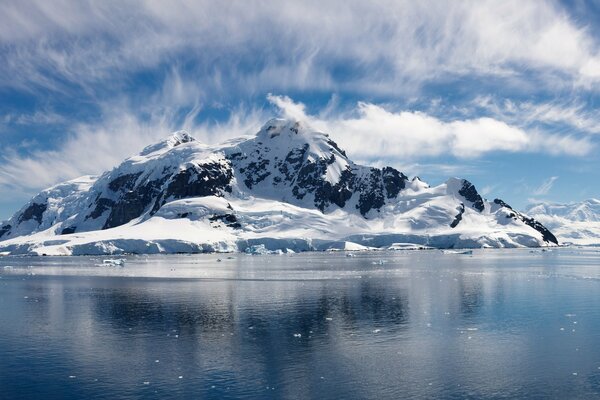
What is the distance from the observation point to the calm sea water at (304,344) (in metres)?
30.1

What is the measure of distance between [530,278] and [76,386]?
7717cm

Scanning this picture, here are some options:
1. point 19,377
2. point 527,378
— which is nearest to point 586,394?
point 527,378

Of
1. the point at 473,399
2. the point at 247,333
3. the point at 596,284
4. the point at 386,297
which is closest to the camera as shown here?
the point at 473,399

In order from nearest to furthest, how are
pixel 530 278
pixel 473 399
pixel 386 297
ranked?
1. pixel 473 399
2. pixel 386 297
3. pixel 530 278

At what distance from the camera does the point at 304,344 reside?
40.0 m

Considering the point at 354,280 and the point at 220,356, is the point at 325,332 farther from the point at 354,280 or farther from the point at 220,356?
the point at 354,280

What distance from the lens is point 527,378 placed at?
31.3 meters

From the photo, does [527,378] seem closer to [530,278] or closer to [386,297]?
[386,297]

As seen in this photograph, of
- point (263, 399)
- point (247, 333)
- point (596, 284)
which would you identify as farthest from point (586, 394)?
point (596, 284)

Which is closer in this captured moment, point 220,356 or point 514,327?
point 220,356

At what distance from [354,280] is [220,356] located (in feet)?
182

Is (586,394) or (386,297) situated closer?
(586,394)

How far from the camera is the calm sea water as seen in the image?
30.1m

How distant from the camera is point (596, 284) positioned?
8006 cm
